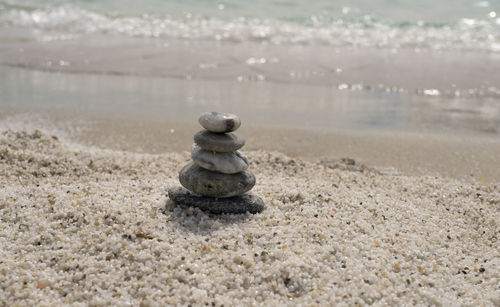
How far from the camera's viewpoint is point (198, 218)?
3479 mm

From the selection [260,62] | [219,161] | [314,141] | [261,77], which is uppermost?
[260,62]

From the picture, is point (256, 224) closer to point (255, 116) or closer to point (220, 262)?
point (220, 262)

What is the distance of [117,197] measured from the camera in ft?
12.3

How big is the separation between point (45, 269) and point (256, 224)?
133cm

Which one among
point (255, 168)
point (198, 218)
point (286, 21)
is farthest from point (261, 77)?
point (286, 21)

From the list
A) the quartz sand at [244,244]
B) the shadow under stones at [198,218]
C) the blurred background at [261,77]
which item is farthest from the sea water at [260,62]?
the shadow under stones at [198,218]

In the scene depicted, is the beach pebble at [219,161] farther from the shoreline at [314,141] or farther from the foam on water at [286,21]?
the foam on water at [286,21]

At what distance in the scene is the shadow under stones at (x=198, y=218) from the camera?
11.0 feet

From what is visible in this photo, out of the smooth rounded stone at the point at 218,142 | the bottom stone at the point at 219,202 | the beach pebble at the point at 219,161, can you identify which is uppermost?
the smooth rounded stone at the point at 218,142

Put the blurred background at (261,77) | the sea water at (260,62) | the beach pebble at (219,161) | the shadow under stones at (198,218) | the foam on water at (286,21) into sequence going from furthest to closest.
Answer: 1. the foam on water at (286,21)
2. the sea water at (260,62)
3. the blurred background at (261,77)
4. the beach pebble at (219,161)
5. the shadow under stones at (198,218)

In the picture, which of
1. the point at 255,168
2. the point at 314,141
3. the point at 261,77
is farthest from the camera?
the point at 261,77

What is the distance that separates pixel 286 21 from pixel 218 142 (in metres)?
11.0

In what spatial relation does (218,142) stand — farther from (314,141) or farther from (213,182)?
(314,141)

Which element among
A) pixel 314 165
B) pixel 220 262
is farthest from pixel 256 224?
pixel 314 165
